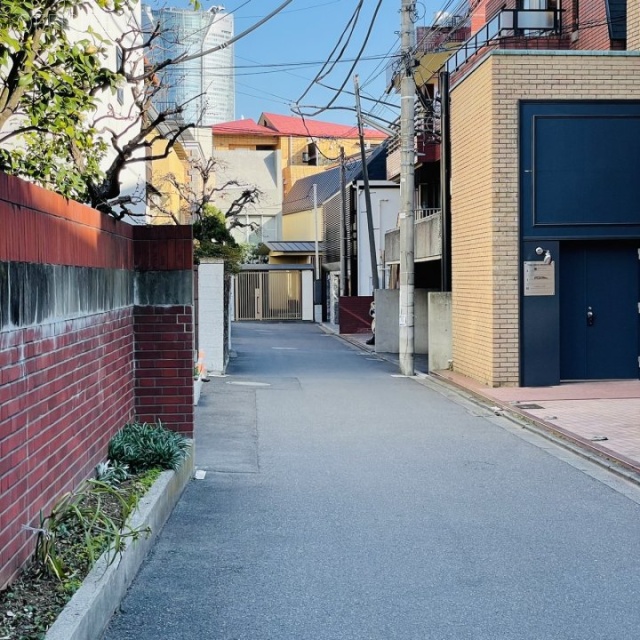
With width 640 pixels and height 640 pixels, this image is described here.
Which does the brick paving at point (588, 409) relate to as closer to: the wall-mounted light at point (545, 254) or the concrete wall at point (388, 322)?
the wall-mounted light at point (545, 254)

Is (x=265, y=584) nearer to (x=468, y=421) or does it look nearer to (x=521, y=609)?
(x=521, y=609)

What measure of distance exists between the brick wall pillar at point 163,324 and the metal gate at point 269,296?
140 feet

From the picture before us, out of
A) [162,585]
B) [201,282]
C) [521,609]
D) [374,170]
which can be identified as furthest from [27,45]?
[374,170]

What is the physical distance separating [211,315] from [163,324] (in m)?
11.1

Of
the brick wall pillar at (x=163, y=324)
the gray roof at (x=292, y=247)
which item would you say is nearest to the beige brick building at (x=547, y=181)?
the brick wall pillar at (x=163, y=324)

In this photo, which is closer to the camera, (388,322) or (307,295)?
(388,322)

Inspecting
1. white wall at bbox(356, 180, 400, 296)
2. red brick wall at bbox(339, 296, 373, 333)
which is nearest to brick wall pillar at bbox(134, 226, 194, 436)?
red brick wall at bbox(339, 296, 373, 333)

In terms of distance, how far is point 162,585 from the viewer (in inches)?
224

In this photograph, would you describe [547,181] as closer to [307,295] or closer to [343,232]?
[343,232]

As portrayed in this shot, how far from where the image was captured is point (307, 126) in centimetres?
7312

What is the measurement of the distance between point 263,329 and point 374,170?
9.46 metres

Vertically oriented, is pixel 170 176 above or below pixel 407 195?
Answer: above

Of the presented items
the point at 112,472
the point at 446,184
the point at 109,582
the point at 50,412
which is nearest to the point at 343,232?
the point at 446,184

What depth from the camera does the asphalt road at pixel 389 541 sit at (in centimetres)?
513
